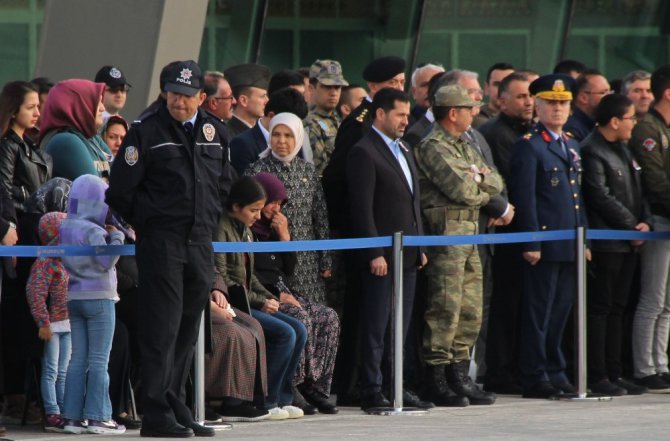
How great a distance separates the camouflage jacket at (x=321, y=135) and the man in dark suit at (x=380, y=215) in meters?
0.65

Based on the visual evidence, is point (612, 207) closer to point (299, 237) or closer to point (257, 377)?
point (299, 237)

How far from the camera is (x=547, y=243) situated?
1190 centimetres

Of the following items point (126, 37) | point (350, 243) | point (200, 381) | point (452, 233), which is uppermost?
point (126, 37)

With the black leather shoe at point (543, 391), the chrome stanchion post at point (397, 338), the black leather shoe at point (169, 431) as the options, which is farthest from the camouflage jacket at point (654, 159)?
the black leather shoe at point (169, 431)

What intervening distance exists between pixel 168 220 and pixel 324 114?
287 cm

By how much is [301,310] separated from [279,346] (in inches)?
13.5

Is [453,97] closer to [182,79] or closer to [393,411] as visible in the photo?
[393,411]

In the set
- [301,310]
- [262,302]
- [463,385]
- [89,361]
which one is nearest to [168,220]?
[89,361]

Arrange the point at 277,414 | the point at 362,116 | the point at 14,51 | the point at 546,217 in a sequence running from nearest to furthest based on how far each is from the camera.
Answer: the point at 277,414, the point at 362,116, the point at 546,217, the point at 14,51

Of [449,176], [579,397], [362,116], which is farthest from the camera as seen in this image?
[579,397]

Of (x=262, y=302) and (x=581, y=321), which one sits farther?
(x=581, y=321)

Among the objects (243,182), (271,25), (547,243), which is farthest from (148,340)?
(271,25)

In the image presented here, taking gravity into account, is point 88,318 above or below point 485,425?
above

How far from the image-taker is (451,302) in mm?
11289
